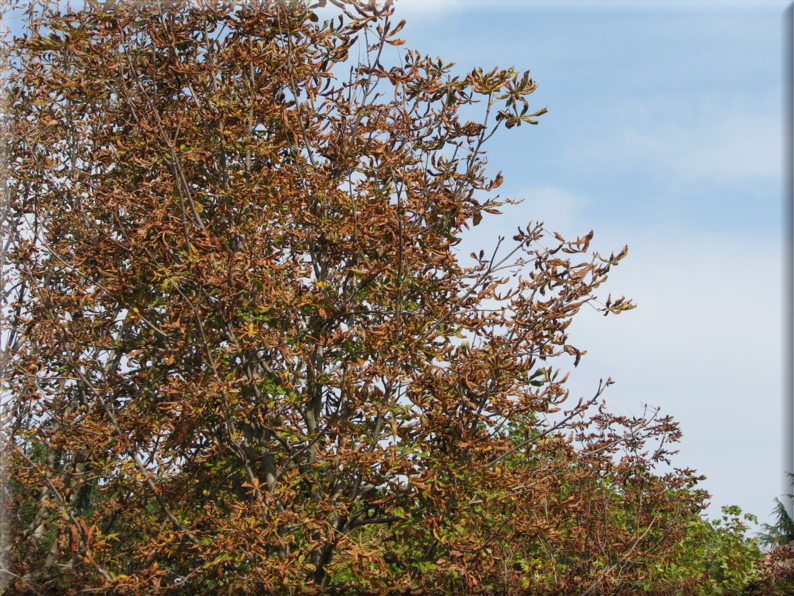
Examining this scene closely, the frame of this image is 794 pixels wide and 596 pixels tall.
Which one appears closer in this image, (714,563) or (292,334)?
(292,334)

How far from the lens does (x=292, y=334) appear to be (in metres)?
6.23

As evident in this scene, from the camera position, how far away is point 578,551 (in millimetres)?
7945

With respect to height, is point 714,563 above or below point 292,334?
below

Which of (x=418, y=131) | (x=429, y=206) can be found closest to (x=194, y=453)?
(x=429, y=206)

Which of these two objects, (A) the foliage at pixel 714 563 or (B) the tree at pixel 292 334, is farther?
(A) the foliage at pixel 714 563

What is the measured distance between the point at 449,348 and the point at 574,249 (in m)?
1.41

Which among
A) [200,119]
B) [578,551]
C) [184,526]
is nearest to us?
[184,526]

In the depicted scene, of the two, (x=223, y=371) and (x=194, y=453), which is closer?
(x=223, y=371)

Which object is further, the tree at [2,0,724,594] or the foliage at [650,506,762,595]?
the foliage at [650,506,762,595]

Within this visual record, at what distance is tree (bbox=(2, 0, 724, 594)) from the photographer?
5.47 metres

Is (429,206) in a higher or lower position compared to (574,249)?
higher

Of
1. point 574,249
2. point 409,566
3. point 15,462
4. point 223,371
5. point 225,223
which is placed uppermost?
point 225,223

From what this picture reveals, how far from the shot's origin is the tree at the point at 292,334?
5.47 meters

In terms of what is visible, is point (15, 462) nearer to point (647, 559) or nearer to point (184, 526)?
point (184, 526)
